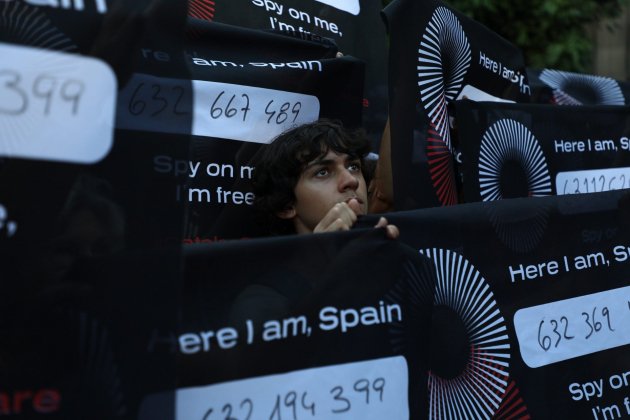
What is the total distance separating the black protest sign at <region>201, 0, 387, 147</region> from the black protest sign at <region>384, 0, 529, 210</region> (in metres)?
0.35

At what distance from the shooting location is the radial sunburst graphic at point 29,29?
3.91ft

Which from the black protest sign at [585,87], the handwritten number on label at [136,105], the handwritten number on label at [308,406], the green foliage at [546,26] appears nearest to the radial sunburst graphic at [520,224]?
the handwritten number on label at [308,406]

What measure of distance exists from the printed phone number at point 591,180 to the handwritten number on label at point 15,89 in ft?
5.88

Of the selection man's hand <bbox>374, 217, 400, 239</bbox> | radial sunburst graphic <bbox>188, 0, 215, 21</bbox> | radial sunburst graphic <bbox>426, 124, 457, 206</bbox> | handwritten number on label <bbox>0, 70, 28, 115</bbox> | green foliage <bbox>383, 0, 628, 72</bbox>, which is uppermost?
green foliage <bbox>383, 0, 628, 72</bbox>

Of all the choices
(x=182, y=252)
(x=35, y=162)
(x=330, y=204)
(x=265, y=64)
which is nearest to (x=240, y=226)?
(x=330, y=204)

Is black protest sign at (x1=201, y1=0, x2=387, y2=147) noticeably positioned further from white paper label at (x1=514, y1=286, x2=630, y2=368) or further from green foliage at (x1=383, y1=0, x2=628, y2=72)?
green foliage at (x1=383, y1=0, x2=628, y2=72)

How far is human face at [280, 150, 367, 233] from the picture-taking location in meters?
2.14

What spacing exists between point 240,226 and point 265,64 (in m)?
0.45

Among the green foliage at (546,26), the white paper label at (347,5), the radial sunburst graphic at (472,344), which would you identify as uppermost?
the green foliage at (546,26)

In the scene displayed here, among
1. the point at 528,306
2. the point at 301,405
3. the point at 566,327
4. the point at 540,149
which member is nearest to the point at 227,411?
the point at 301,405

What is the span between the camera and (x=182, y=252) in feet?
4.42

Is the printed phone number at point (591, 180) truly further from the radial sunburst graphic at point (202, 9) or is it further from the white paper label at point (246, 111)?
the radial sunburst graphic at point (202, 9)

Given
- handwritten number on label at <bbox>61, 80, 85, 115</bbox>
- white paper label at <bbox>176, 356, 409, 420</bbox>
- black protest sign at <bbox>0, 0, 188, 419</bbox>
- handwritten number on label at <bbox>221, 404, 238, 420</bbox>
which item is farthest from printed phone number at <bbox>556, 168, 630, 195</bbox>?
handwritten number on label at <bbox>61, 80, 85, 115</bbox>

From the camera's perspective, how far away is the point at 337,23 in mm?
2695
